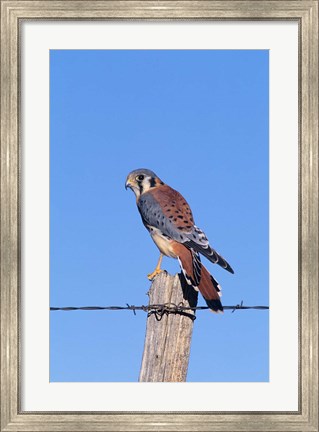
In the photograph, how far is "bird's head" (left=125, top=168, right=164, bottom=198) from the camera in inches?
203

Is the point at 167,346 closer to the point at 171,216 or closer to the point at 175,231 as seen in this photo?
the point at 175,231

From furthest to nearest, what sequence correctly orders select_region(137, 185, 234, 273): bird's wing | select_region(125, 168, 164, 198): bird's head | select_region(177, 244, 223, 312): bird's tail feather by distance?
select_region(125, 168, 164, 198): bird's head < select_region(137, 185, 234, 273): bird's wing < select_region(177, 244, 223, 312): bird's tail feather

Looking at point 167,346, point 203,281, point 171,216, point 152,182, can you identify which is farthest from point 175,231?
point 167,346

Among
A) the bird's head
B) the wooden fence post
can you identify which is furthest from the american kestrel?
the wooden fence post

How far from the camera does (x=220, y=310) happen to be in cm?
377

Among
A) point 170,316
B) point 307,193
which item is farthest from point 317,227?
point 170,316

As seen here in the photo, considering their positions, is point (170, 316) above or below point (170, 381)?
above

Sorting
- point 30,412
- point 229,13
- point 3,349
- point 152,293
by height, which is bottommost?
point 30,412

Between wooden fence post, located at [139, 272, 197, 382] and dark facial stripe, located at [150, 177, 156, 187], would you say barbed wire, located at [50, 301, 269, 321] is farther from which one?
dark facial stripe, located at [150, 177, 156, 187]

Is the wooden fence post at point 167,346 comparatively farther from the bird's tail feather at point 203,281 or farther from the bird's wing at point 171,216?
the bird's wing at point 171,216

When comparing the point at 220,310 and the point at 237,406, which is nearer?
the point at 237,406

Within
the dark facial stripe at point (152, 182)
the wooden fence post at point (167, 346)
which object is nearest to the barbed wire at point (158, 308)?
the wooden fence post at point (167, 346)

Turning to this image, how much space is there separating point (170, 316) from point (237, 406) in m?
0.57

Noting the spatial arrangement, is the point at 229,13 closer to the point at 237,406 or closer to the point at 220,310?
the point at 220,310
